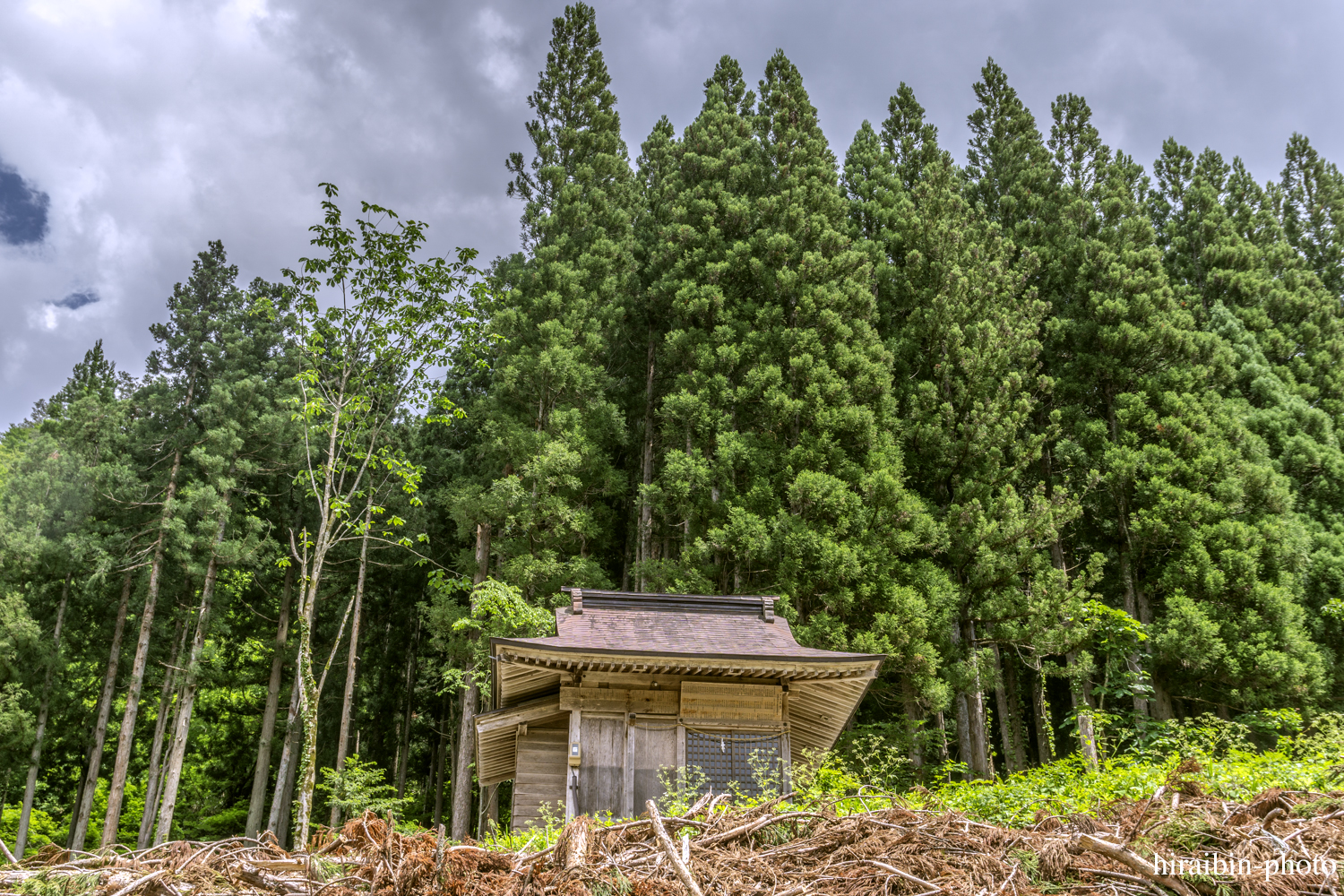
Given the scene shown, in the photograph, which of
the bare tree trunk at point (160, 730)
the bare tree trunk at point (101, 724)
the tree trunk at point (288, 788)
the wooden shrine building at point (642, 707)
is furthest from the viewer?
the tree trunk at point (288, 788)

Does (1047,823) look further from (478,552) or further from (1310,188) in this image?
(1310,188)

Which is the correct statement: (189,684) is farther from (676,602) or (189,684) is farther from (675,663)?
(675,663)

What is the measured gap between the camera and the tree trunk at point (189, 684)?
1680 cm

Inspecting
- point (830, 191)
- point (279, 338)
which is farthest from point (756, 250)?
point (279, 338)

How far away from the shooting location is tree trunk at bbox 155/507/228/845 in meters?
16.8

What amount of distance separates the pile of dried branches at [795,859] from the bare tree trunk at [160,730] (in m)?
17.7

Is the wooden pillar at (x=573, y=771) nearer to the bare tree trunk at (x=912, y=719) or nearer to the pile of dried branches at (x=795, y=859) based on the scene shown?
the pile of dried branches at (x=795, y=859)

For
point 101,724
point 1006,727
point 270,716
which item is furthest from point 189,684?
point 1006,727

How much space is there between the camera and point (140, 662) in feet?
59.5

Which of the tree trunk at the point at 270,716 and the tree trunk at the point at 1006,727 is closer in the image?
the tree trunk at the point at 1006,727

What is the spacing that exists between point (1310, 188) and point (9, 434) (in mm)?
46656

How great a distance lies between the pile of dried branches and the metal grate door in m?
5.96

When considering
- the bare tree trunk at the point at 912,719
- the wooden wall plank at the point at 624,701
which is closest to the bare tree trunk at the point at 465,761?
the wooden wall plank at the point at 624,701

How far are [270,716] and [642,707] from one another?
15.1m
